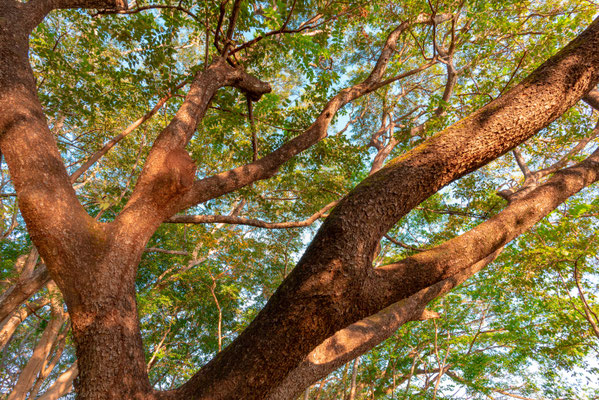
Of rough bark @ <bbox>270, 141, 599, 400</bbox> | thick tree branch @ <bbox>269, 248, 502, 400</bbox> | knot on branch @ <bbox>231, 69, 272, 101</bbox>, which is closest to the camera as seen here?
rough bark @ <bbox>270, 141, 599, 400</bbox>

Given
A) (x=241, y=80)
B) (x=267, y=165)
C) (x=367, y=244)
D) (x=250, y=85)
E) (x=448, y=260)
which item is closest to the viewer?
(x=367, y=244)

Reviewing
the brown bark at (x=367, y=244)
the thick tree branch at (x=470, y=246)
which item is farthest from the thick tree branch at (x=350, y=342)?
the brown bark at (x=367, y=244)

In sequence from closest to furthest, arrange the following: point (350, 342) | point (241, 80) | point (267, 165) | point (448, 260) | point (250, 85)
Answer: point (448, 260), point (350, 342), point (267, 165), point (241, 80), point (250, 85)

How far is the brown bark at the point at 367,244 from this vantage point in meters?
1.08

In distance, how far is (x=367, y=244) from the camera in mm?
1199

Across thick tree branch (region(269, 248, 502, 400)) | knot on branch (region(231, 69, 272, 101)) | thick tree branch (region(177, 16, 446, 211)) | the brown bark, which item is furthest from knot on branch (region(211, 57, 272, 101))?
thick tree branch (region(269, 248, 502, 400))

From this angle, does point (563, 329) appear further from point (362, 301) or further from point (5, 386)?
point (5, 386)

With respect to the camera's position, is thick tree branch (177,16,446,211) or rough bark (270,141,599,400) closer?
rough bark (270,141,599,400)

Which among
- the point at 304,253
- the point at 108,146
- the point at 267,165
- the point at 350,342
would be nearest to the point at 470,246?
the point at 304,253

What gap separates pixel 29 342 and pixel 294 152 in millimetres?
16877

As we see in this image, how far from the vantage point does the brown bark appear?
1.08 metres

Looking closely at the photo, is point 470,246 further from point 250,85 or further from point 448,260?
point 250,85

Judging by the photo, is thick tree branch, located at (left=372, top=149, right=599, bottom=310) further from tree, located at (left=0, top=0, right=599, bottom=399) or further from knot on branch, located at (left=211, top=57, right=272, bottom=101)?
knot on branch, located at (left=211, top=57, right=272, bottom=101)

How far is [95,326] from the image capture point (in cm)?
120
